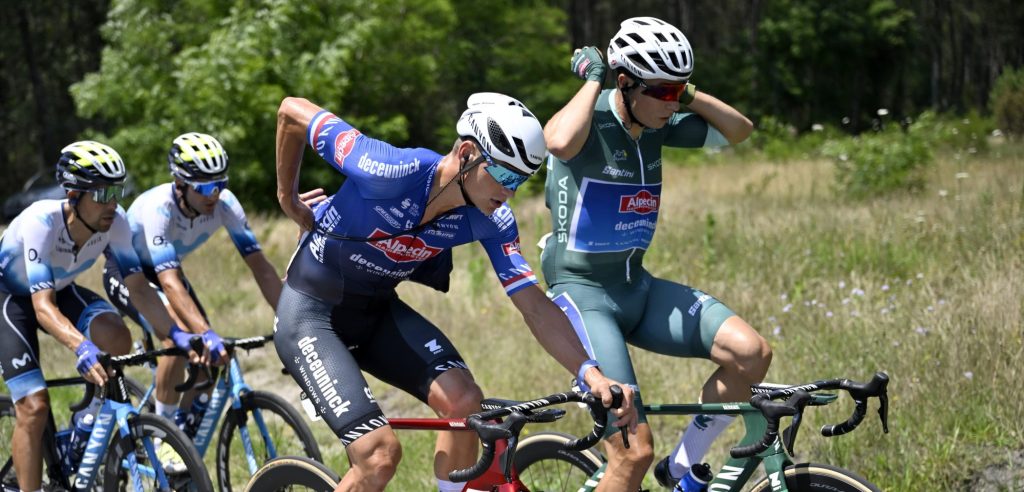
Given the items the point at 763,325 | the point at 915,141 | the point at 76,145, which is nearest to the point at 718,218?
the point at 915,141

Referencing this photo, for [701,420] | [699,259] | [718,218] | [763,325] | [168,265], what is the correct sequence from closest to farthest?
[701,420] < [168,265] < [763,325] < [699,259] < [718,218]

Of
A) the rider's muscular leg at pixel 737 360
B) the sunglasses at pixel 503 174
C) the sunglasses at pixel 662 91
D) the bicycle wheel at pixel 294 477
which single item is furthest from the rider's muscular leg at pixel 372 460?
the sunglasses at pixel 662 91

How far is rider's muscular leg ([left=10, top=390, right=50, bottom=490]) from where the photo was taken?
608 centimetres

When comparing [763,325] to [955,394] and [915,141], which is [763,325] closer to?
[955,394]

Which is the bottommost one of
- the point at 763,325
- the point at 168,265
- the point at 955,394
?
the point at 763,325

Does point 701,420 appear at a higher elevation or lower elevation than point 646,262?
higher

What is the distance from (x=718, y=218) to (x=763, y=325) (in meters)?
4.87

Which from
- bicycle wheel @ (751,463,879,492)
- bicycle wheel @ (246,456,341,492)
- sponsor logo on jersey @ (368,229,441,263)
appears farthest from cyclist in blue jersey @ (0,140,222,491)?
bicycle wheel @ (751,463,879,492)

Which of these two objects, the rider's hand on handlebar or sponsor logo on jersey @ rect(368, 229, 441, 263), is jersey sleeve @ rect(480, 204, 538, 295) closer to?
sponsor logo on jersey @ rect(368, 229, 441, 263)

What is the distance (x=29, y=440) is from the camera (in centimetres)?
608

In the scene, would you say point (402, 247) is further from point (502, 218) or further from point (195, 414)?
point (195, 414)

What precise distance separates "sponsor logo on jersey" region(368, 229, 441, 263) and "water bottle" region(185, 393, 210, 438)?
290cm

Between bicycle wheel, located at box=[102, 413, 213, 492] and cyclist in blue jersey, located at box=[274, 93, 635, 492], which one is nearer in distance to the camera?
cyclist in blue jersey, located at box=[274, 93, 635, 492]

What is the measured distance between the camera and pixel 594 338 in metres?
4.71
